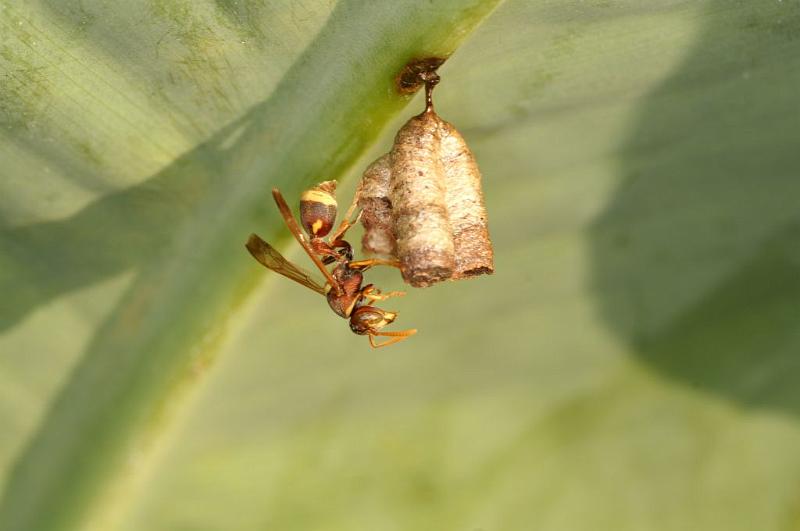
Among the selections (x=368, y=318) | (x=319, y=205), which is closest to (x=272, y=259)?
(x=319, y=205)

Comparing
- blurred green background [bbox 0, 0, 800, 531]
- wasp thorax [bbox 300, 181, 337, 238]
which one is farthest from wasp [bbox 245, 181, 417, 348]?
blurred green background [bbox 0, 0, 800, 531]

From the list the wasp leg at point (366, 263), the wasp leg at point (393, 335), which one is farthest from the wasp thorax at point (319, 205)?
the wasp leg at point (393, 335)

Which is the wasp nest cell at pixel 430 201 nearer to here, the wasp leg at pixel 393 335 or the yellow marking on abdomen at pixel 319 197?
the yellow marking on abdomen at pixel 319 197

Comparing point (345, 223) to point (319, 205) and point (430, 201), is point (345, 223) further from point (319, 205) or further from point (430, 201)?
point (430, 201)

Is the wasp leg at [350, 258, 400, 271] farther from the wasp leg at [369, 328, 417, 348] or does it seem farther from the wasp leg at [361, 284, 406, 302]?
the wasp leg at [369, 328, 417, 348]

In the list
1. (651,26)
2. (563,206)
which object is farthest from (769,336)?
(651,26)

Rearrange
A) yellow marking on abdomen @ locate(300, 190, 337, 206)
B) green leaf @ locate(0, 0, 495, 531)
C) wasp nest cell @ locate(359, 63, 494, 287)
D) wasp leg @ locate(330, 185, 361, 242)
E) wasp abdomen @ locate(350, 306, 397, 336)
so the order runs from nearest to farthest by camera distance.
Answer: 1. wasp nest cell @ locate(359, 63, 494, 287)
2. green leaf @ locate(0, 0, 495, 531)
3. yellow marking on abdomen @ locate(300, 190, 337, 206)
4. wasp leg @ locate(330, 185, 361, 242)
5. wasp abdomen @ locate(350, 306, 397, 336)
